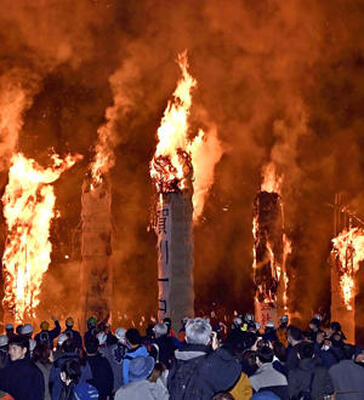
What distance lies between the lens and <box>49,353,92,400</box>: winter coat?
367 inches

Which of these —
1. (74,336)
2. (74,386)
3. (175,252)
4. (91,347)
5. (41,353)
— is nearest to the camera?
(74,386)

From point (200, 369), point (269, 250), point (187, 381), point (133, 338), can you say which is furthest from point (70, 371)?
point (269, 250)

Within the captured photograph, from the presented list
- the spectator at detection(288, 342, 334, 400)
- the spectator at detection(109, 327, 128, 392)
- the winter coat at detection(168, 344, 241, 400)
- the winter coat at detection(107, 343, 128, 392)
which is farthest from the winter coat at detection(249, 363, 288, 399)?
the winter coat at detection(107, 343, 128, 392)

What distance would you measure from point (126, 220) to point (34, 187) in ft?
25.1

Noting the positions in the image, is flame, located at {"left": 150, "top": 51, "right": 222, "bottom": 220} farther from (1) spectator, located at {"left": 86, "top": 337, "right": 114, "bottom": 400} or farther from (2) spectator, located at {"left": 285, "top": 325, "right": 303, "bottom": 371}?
(1) spectator, located at {"left": 86, "top": 337, "right": 114, "bottom": 400}

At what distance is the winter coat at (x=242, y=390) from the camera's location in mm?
8188

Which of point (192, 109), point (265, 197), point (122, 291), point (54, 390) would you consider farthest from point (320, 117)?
point (54, 390)

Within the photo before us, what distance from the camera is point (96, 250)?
23.9 m

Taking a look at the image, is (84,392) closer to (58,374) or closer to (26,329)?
(58,374)

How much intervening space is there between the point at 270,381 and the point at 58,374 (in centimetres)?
254

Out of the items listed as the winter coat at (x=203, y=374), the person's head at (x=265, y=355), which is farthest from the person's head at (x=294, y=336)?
the winter coat at (x=203, y=374)

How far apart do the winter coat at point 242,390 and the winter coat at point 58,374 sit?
189 centimetres

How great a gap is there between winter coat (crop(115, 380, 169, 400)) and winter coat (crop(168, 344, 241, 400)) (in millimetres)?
103

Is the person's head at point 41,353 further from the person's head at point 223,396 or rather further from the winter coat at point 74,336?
the person's head at point 223,396
